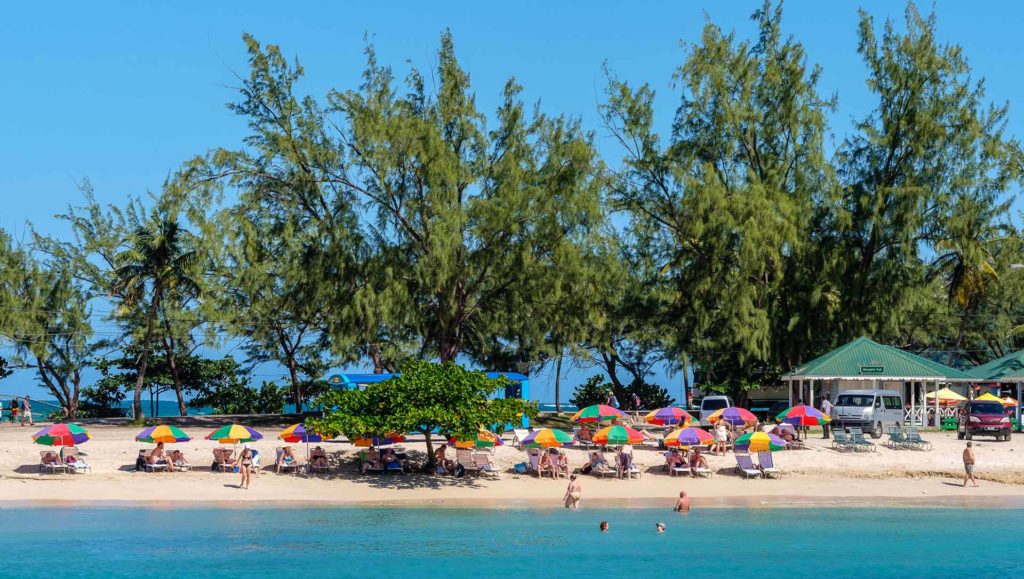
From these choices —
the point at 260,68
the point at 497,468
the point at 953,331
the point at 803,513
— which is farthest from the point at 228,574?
the point at 953,331

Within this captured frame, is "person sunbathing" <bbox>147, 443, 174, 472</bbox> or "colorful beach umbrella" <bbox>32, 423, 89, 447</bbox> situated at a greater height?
"colorful beach umbrella" <bbox>32, 423, 89, 447</bbox>

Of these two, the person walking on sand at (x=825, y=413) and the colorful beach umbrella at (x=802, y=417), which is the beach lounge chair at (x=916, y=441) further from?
the person walking on sand at (x=825, y=413)

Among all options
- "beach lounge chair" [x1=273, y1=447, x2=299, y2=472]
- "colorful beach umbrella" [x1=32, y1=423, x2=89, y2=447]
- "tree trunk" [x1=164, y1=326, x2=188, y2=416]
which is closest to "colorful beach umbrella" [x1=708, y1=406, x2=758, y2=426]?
"beach lounge chair" [x1=273, y1=447, x2=299, y2=472]

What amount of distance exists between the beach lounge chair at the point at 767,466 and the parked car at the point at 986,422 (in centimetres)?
977

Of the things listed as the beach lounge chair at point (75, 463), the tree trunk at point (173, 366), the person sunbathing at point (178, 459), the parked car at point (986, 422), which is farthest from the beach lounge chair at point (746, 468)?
the tree trunk at point (173, 366)

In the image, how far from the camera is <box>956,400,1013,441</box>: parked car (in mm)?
43906

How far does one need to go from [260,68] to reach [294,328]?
51.8 feet

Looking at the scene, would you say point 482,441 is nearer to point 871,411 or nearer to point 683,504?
point 683,504

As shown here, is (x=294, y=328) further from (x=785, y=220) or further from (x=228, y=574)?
(x=228, y=574)

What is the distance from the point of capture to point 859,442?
135ft

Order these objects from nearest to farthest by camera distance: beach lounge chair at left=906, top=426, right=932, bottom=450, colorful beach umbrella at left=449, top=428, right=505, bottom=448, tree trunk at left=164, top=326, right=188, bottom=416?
colorful beach umbrella at left=449, top=428, right=505, bottom=448
beach lounge chair at left=906, top=426, right=932, bottom=450
tree trunk at left=164, top=326, right=188, bottom=416

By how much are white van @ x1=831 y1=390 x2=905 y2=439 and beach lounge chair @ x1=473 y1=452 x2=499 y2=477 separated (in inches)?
607

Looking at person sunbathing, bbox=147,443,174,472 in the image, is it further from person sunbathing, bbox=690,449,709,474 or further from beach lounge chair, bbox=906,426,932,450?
beach lounge chair, bbox=906,426,932,450

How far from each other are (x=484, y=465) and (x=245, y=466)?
7.88 meters
